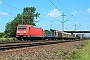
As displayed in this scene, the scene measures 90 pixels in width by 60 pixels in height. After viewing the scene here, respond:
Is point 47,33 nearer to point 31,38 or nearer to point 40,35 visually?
point 40,35

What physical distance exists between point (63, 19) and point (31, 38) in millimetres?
20470

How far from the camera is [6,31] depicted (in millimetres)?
108562

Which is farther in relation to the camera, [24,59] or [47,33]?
[47,33]

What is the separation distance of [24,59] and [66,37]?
80004mm

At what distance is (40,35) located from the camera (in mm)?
61062

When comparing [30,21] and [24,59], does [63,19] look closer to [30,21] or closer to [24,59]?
[30,21]

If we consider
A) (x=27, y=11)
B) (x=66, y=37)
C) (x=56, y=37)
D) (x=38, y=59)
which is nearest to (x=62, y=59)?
(x=38, y=59)

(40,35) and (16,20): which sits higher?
(16,20)

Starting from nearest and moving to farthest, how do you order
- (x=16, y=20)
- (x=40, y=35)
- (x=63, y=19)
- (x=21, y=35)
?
(x=21, y=35) → (x=40, y=35) → (x=63, y=19) → (x=16, y=20)

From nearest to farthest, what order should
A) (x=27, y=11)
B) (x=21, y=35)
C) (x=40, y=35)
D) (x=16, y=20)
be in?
(x=21, y=35) → (x=40, y=35) → (x=16, y=20) → (x=27, y=11)

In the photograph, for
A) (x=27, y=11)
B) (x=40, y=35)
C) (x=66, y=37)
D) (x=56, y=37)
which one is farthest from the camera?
(x=27, y=11)

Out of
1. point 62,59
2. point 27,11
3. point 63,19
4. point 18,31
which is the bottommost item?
point 62,59

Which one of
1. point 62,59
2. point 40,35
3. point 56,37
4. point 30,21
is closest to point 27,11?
point 30,21

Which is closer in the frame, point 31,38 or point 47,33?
point 31,38
